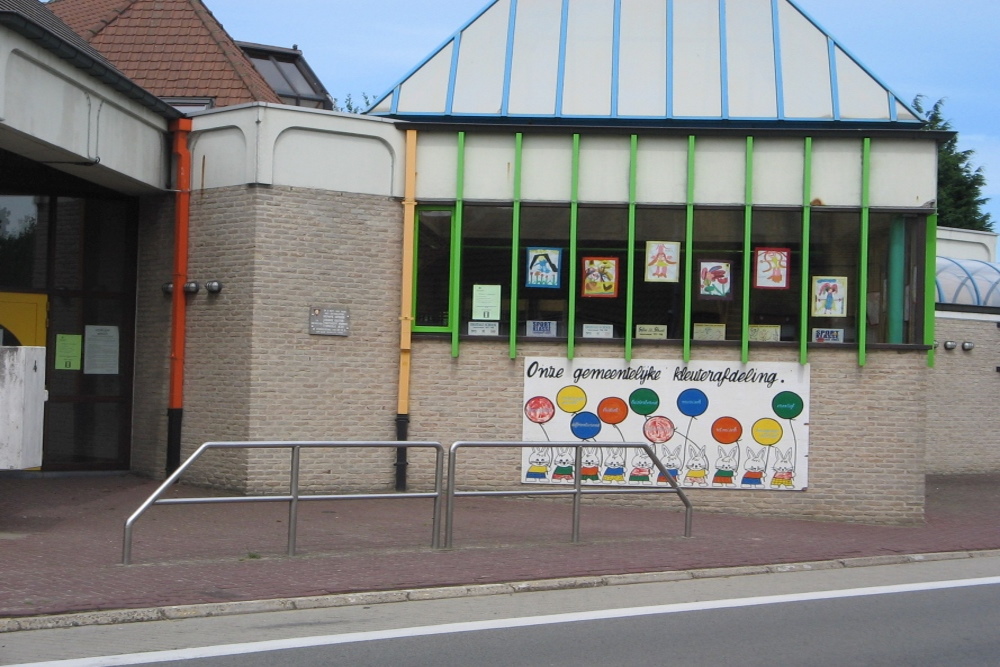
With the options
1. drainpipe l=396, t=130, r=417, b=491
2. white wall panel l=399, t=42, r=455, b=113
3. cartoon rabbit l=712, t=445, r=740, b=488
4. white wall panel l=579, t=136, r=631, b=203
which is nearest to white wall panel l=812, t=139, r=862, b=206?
white wall panel l=579, t=136, r=631, b=203

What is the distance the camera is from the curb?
23.9 ft

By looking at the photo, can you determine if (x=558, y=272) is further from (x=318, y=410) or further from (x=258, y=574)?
(x=258, y=574)

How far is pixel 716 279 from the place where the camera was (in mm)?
14625

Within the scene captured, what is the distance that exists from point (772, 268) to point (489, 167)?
3.93 m

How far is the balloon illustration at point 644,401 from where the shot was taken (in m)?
14.6

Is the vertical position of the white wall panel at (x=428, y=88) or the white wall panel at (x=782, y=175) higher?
the white wall panel at (x=428, y=88)

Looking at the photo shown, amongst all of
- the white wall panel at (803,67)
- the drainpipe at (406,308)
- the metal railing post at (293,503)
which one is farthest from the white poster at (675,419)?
the metal railing post at (293,503)

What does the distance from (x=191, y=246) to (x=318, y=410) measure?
277cm

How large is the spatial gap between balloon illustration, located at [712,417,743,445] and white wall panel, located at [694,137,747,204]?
9.36 ft

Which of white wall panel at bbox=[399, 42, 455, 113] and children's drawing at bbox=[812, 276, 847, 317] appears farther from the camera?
white wall panel at bbox=[399, 42, 455, 113]

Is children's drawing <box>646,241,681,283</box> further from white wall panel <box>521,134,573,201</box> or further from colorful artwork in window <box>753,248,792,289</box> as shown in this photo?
white wall panel <box>521,134,573,201</box>

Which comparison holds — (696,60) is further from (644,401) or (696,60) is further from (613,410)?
(613,410)

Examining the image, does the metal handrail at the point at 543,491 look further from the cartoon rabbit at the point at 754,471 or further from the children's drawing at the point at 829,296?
the children's drawing at the point at 829,296

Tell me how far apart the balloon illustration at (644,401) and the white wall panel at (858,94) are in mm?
4522
